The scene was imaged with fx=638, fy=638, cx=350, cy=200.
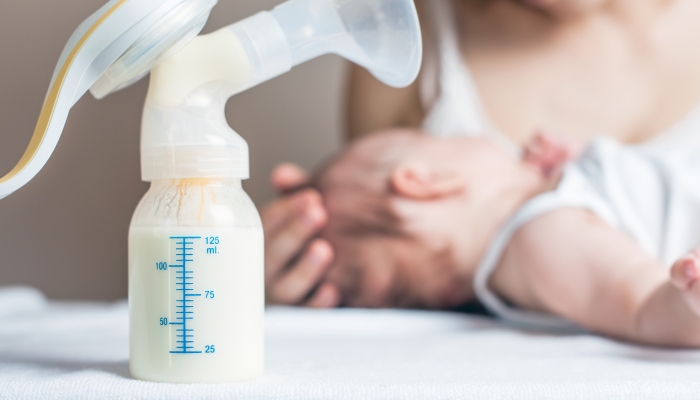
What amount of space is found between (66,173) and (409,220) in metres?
0.98

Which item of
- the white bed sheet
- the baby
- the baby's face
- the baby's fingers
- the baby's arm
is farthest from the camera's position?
the baby's face

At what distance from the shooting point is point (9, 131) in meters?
1.52

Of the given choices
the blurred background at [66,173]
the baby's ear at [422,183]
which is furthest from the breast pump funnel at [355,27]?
the blurred background at [66,173]

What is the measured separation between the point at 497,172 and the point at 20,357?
2.70ft

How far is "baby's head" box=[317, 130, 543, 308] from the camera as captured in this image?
1090mm

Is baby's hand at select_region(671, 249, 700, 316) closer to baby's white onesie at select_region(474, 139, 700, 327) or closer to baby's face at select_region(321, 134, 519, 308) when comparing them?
baby's white onesie at select_region(474, 139, 700, 327)

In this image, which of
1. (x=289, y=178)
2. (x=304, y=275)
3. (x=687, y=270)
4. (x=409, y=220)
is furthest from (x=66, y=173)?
(x=687, y=270)

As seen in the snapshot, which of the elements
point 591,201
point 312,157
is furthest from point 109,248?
point 591,201

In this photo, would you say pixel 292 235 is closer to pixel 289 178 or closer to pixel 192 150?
pixel 289 178

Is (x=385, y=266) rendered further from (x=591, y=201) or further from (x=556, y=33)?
(x=556, y=33)

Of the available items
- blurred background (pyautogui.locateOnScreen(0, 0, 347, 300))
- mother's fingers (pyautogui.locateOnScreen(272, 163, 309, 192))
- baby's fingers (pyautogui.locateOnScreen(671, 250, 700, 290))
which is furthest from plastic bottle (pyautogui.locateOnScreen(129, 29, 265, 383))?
blurred background (pyautogui.locateOnScreen(0, 0, 347, 300))

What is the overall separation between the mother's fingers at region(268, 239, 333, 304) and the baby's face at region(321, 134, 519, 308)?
0.03 m

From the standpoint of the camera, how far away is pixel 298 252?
1200 mm

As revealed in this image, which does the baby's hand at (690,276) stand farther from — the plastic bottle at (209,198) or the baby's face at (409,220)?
the baby's face at (409,220)
